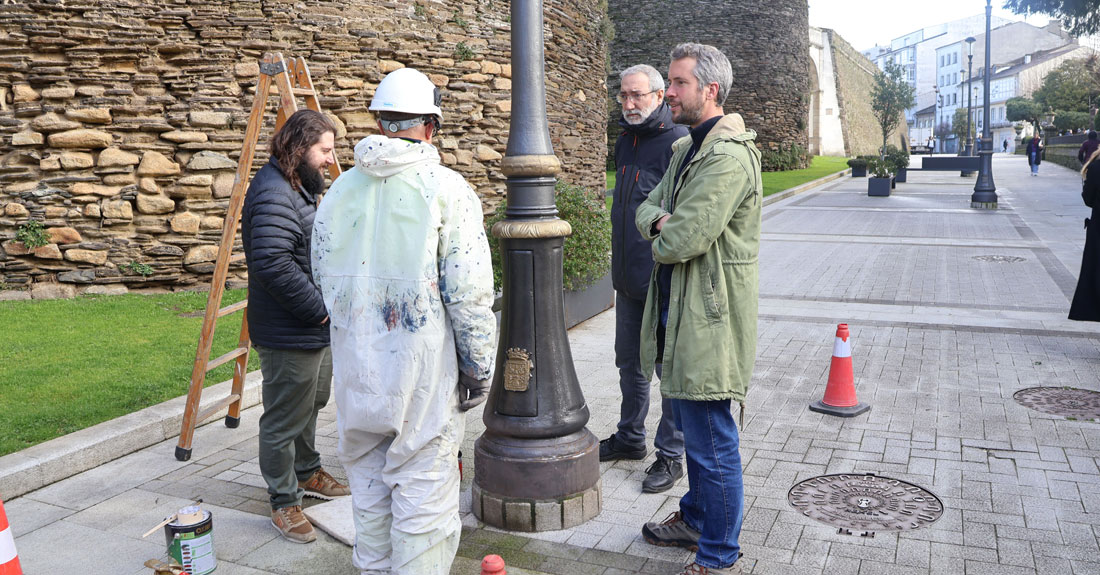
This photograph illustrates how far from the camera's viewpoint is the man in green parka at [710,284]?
3191 mm

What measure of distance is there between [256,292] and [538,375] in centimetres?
134

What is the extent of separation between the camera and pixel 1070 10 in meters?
26.4

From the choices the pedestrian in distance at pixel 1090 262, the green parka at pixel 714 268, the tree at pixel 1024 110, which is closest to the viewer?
the green parka at pixel 714 268

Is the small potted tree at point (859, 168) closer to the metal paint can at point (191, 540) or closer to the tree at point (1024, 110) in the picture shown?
the metal paint can at point (191, 540)

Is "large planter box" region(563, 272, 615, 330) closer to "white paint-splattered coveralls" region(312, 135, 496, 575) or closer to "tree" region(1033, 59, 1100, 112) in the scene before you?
"white paint-splattered coveralls" region(312, 135, 496, 575)

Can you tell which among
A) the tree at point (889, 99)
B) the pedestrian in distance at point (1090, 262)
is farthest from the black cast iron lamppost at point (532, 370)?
the tree at point (889, 99)

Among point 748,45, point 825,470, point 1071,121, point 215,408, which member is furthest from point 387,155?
point 1071,121

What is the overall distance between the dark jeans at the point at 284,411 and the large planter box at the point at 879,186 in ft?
75.0

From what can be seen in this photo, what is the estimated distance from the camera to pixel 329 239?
3.02m

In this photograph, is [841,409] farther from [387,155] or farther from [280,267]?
[387,155]

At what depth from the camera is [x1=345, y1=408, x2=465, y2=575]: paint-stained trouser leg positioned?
2980mm

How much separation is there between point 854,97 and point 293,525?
65282 mm

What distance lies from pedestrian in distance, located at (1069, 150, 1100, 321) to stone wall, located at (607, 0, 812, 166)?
27012 mm

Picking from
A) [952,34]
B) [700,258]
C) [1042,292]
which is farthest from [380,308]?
[952,34]
